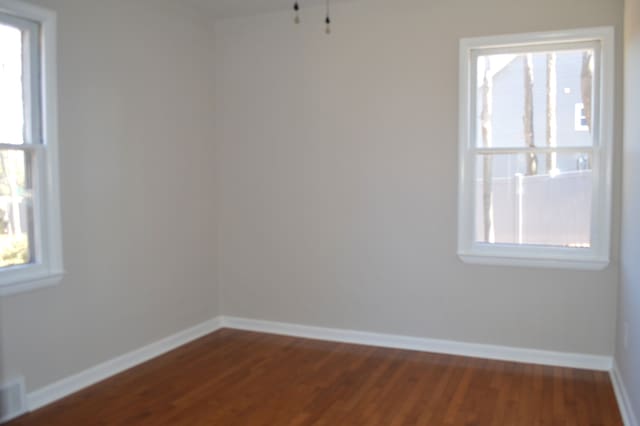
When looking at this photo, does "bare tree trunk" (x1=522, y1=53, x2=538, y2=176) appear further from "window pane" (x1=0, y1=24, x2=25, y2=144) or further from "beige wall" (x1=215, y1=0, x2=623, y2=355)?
"window pane" (x1=0, y1=24, x2=25, y2=144)

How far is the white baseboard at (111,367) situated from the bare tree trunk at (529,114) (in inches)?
114

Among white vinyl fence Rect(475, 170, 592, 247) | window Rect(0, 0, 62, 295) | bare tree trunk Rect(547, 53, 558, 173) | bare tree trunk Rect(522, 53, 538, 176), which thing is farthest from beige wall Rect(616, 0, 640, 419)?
window Rect(0, 0, 62, 295)

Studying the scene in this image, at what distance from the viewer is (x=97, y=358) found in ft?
11.7

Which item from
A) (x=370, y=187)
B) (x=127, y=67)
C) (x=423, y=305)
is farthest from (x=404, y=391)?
(x=127, y=67)

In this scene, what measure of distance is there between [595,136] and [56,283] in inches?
141

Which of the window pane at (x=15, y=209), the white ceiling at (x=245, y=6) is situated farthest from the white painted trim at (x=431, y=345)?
the white ceiling at (x=245, y=6)

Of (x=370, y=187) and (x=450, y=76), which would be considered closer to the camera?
(x=450, y=76)

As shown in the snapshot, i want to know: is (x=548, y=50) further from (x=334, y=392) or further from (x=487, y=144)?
(x=334, y=392)

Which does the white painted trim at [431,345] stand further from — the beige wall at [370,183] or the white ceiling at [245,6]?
the white ceiling at [245,6]

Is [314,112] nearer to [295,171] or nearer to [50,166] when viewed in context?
[295,171]

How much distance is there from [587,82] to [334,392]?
2.67 meters

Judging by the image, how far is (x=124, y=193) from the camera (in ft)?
12.5

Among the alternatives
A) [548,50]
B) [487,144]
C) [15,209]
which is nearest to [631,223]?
[487,144]

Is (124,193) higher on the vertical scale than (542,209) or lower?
higher
